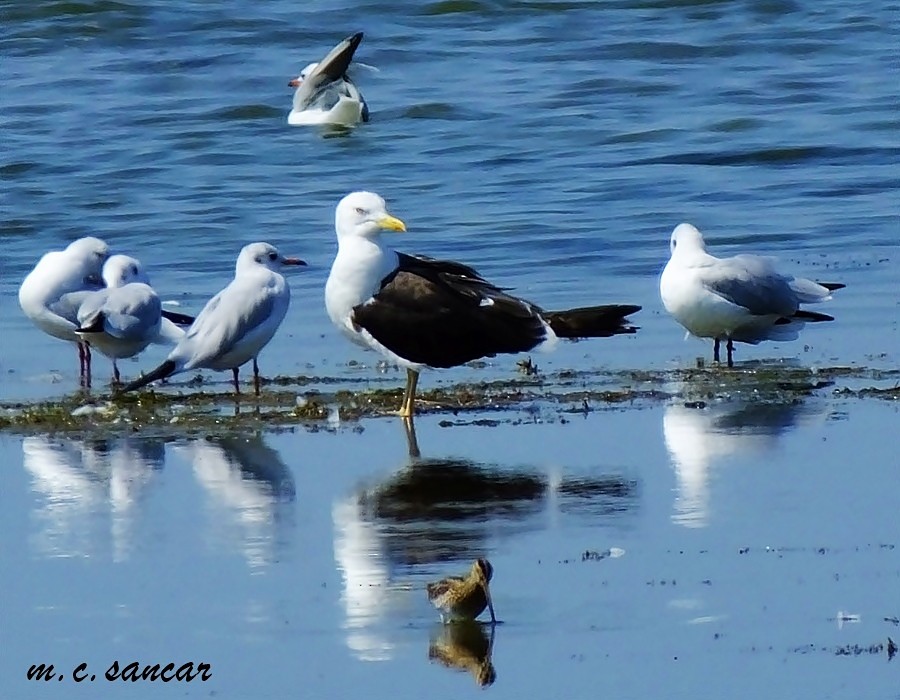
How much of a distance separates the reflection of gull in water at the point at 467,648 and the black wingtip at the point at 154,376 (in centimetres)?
456

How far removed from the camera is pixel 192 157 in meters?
22.1

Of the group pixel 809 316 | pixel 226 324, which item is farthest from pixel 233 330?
pixel 809 316

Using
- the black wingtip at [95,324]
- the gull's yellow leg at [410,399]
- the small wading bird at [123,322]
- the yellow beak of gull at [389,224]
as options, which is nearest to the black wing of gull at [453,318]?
the gull's yellow leg at [410,399]

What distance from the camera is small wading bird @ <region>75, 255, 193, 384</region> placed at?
11.4 m

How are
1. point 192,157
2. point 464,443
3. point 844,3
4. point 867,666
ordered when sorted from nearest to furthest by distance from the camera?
1. point 867,666
2. point 464,443
3. point 192,157
4. point 844,3

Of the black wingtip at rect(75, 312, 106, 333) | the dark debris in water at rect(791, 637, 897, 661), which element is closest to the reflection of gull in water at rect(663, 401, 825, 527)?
the dark debris in water at rect(791, 637, 897, 661)

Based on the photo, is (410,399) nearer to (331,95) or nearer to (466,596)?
(466,596)

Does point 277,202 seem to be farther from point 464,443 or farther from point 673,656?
point 673,656

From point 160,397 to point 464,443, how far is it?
2.10 m

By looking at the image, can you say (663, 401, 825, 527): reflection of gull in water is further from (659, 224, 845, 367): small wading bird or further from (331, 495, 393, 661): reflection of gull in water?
(659, 224, 845, 367): small wading bird

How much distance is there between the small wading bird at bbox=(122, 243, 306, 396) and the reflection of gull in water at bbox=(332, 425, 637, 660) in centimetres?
190

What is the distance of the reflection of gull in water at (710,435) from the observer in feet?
26.5

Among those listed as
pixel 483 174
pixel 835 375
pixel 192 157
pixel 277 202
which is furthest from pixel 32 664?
pixel 192 157

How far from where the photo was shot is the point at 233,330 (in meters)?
10.8
